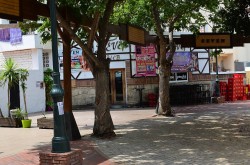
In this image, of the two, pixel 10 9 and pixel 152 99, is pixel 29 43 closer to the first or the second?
pixel 152 99

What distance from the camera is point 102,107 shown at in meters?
13.3

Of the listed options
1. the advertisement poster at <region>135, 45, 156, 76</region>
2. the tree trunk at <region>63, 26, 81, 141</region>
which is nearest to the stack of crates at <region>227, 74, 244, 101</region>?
Result: the advertisement poster at <region>135, 45, 156, 76</region>

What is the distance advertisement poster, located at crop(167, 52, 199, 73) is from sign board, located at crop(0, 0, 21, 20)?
17932 mm

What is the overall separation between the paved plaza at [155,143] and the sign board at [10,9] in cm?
328

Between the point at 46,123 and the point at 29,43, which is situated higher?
the point at 29,43

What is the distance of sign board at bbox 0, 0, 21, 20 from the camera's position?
9.27 m

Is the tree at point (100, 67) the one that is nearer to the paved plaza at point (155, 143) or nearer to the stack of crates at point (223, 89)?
the paved plaza at point (155, 143)

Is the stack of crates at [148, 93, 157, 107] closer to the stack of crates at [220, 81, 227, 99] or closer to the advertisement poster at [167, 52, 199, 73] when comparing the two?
the advertisement poster at [167, 52, 199, 73]

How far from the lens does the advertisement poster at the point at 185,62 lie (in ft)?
88.6

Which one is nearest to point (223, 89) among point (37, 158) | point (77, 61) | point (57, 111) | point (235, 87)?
point (235, 87)

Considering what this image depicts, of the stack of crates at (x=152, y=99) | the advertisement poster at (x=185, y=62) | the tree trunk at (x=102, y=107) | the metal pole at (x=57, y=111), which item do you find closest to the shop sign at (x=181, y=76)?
the advertisement poster at (x=185, y=62)

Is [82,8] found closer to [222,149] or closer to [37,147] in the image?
[37,147]

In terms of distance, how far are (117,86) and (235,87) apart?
8.44 meters

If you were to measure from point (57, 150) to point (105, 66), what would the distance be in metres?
5.79
